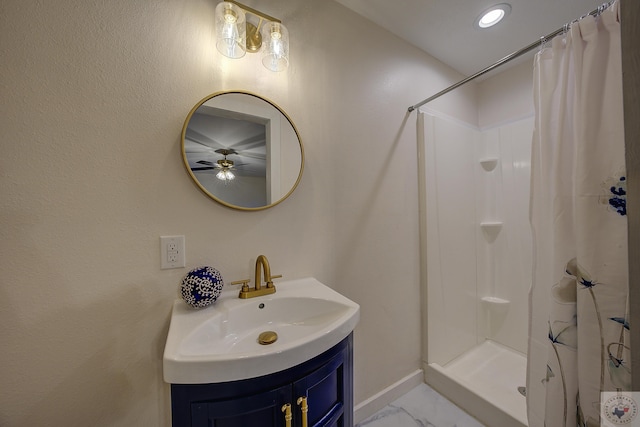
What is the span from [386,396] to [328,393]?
3.16ft

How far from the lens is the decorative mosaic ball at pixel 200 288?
31.4 inches

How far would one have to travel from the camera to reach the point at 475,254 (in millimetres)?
1872

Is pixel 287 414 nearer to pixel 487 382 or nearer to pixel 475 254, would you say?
pixel 487 382

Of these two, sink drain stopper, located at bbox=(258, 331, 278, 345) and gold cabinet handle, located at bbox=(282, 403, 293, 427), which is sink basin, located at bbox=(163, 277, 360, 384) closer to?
sink drain stopper, located at bbox=(258, 331, 278, 345)

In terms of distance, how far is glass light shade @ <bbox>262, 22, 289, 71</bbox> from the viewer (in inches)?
40.3

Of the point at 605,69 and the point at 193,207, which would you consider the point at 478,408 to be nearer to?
the point at 605,69

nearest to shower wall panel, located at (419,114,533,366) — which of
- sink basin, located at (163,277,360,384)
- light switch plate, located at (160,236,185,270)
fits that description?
sink basin, located at (163,277,360,384)

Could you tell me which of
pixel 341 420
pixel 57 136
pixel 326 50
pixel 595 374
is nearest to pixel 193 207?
pixel 57 136

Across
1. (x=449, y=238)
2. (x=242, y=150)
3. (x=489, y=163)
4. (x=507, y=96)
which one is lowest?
(x=449, y=238)

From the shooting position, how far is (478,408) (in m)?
1.30

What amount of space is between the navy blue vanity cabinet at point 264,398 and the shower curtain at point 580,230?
0.92m

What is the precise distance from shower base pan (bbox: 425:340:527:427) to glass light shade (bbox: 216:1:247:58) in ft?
7.14

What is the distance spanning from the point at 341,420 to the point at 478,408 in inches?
41.5

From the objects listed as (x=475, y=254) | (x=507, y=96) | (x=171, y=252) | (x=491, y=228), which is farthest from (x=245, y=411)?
(x=507, y=96)
